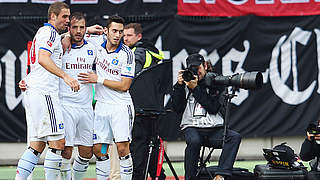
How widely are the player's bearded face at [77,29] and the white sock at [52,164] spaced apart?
4.47 ft

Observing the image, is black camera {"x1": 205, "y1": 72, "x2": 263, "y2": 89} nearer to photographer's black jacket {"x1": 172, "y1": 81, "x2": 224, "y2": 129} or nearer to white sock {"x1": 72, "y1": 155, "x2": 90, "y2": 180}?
photographer's black jacket {"x1": 172, "y1": 81, "x2": 224, "y2": 129}

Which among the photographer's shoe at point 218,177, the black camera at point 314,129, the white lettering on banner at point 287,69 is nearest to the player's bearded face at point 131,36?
the photographer's shoe at point 218,177

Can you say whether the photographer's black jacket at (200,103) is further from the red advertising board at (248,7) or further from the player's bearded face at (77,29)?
the red advertising board at (248,7)

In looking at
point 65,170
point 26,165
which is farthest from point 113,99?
point 26,165

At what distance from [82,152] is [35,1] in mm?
4238

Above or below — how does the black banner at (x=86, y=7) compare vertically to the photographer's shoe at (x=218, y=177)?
above

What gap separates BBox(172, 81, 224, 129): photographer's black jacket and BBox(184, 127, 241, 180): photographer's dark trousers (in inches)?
3.9

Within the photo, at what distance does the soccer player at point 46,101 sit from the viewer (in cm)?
745

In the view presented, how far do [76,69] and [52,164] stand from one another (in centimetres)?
117

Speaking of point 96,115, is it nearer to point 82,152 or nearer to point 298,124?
point 82,152

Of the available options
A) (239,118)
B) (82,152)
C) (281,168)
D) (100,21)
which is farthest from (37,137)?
(239,118)

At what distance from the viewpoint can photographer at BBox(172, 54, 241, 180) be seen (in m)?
8.30

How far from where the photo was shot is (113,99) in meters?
8.05

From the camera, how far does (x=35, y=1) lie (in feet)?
37.6
